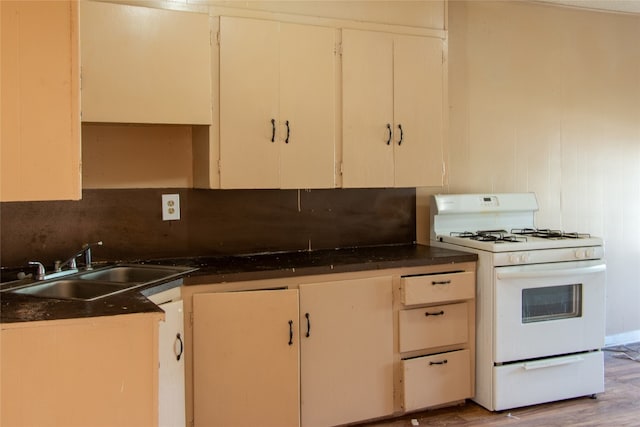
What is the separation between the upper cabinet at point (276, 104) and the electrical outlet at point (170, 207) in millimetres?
367

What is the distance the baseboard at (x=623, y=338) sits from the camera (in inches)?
166

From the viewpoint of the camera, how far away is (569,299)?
3229 millimetres

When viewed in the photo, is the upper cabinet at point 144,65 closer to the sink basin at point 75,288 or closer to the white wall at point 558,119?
the sink basin at point 75,288

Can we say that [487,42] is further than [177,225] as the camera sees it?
Yes

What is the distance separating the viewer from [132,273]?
282 centimetres

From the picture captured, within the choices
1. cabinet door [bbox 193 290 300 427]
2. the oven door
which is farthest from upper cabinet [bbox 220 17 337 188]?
the oven door

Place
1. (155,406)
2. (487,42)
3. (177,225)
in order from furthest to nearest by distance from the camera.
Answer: (487,42)
(177,225)
(155,406)

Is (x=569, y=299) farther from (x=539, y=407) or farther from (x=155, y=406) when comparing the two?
(x=155, y=406)

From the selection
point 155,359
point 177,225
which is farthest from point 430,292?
point 155,359

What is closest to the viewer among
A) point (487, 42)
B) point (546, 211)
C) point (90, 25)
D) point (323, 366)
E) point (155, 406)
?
point (155, 406)

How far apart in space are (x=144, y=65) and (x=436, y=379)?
2046mm

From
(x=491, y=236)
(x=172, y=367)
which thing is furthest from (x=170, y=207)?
(x=491, y=236)

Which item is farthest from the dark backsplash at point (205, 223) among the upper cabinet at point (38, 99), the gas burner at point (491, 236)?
the upper cabinet at point (38, 99)

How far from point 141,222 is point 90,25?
95 cm
